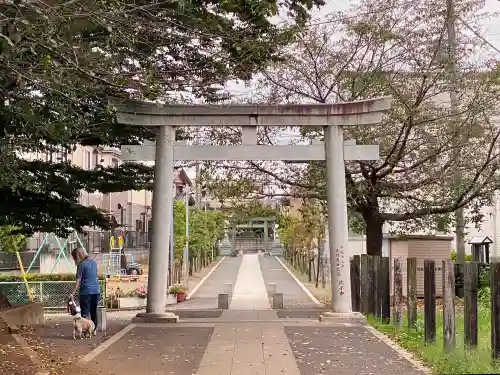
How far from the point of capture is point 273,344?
11.1m

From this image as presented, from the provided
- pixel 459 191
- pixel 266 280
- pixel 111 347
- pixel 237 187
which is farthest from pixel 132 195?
pixel 111 347

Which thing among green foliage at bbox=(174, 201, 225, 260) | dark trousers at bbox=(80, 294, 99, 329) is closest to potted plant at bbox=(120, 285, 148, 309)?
green foliage at bbox=(174, 201, 225, 260)

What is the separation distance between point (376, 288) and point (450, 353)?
6142 mm

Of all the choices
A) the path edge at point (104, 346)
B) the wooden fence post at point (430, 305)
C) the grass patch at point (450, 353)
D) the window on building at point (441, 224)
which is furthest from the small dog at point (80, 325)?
the window on building at point (441, 224)

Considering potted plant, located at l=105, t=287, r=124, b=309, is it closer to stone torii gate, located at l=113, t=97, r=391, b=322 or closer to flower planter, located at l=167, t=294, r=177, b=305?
flower planter, located at l=167, t=294, r=177, b=305

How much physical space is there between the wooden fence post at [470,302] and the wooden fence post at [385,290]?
4.90m

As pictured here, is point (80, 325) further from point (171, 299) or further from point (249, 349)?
point (171, 299)

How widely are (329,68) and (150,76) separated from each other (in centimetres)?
1017

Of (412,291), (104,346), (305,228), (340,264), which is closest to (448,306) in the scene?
(412,291)

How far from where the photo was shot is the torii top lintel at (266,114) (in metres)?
15.1

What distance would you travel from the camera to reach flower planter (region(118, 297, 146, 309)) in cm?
2373

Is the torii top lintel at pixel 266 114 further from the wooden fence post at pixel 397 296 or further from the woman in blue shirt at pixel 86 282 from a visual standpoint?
the woman in blue shirt at pixel 86 282

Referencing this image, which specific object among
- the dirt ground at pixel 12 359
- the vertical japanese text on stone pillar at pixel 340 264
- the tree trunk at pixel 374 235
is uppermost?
the tree trunk at pixel 374 235

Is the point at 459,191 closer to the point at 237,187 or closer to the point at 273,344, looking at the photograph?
the point at 237,187
